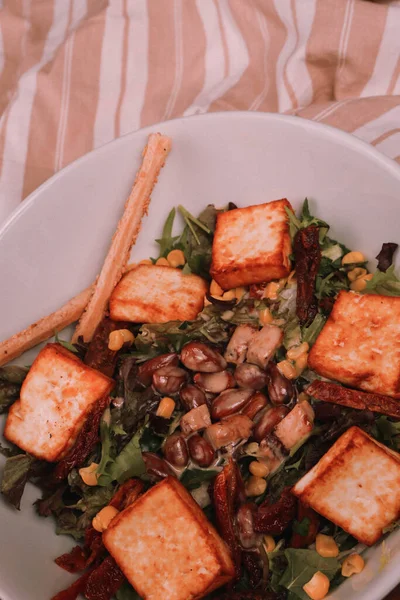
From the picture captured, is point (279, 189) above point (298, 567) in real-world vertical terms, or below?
above

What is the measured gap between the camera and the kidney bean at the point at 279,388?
3.26m

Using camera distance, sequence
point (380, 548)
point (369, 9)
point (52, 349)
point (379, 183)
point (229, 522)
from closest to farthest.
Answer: point (380, 548) < point (229, 522) < point (379, 183) < point (52, 349) < point (369, 9)

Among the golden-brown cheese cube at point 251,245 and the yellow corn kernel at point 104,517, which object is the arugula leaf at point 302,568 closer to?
the yellow corn kernel at point 104,517

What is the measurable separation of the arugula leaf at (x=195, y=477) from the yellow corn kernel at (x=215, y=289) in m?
1.05

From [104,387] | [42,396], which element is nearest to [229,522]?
[104,387]

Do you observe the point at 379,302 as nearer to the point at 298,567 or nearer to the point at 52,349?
the point at 298,567

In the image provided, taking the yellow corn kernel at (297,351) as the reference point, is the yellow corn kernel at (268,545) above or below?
below

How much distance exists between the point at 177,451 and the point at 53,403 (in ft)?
2.49

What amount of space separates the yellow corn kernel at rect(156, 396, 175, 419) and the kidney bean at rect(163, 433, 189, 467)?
0.15 metres

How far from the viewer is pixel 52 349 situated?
361 centimetres

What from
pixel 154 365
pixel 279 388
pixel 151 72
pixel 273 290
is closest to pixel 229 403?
pixel 279 388

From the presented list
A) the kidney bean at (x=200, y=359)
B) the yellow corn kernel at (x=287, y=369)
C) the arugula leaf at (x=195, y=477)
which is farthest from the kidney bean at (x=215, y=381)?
the arugula leaf at (x=195, y=477)

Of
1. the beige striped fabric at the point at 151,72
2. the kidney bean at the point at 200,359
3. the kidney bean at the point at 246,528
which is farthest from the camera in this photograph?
the beige striped fabric at the point at 151,72

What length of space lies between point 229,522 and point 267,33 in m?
3.52
